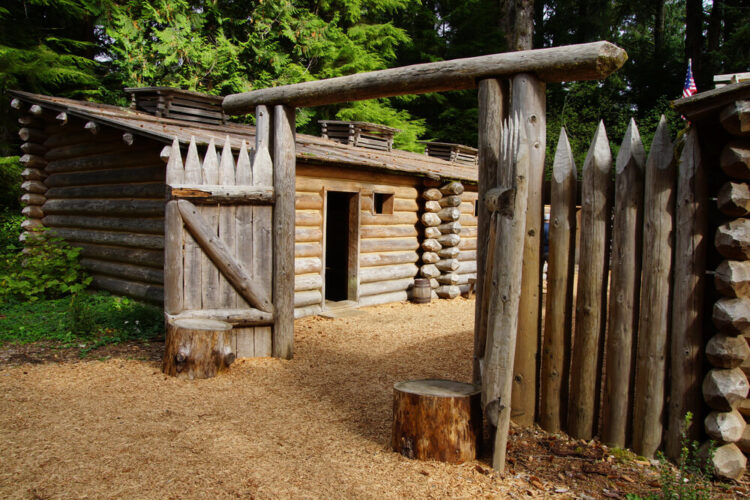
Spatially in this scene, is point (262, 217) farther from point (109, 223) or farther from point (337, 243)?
point (337, 243)

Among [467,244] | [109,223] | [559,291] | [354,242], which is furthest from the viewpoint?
[467,244]

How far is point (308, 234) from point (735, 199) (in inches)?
290

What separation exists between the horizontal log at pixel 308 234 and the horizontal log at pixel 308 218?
91 mm

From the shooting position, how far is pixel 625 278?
387 centimetres

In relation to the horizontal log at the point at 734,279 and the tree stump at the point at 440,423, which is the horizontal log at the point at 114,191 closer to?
the tree stump at the point at 440,423

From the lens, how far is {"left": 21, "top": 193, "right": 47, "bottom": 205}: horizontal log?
1141cm

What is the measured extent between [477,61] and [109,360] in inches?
211

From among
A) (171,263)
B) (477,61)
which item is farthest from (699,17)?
(171,263)

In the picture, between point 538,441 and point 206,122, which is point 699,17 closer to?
point 206,122

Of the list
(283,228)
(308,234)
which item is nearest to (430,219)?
(308,234)

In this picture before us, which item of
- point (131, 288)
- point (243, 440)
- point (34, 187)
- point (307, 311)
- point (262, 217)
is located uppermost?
point (34, 187)

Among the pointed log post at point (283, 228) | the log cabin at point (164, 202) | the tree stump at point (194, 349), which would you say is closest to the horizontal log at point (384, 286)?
the log cabin at point (164, 202)

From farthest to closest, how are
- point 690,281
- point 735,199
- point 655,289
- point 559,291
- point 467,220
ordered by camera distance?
point 467,220
point 559,291
point 655,289
point 690,281
point 735,199

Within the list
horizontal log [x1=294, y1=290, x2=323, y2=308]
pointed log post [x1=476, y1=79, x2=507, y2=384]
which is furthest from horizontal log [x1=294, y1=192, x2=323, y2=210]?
pointed log post [x1=476, y1=79, x2=507, y2=384]
